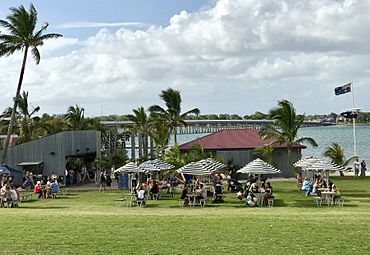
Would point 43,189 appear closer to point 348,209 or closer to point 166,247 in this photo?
point 348,209

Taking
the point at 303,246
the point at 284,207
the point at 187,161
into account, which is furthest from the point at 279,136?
the point at 303,246

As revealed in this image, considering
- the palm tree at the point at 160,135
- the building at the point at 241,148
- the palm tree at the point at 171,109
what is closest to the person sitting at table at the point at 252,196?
the building at the point at 241,148

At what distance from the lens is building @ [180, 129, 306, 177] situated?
4162 cm

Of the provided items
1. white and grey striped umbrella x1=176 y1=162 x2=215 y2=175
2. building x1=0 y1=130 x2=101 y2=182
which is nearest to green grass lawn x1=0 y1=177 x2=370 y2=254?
white and grey striped umbrella x1=176 y1=162 x2=215 y2=175

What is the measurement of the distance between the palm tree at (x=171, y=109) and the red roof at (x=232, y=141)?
278 centimetres

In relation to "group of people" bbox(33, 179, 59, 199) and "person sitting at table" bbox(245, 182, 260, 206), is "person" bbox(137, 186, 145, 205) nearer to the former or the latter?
"person sitting at table" bbox(245, 182, 260, 206)

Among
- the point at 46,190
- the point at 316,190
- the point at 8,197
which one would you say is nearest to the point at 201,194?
the point at 316,190

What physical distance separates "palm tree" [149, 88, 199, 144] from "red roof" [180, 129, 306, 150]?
278 cm

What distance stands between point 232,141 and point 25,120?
17.5 meters

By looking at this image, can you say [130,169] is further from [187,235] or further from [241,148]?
[241,148]

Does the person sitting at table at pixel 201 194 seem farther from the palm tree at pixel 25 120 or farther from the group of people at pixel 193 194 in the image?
the palm tree at pixel 25 120

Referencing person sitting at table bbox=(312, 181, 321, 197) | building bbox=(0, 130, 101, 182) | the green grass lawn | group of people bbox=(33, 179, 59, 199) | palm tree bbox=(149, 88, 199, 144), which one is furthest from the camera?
palm tree bbox=(149, 88, 199, 144)

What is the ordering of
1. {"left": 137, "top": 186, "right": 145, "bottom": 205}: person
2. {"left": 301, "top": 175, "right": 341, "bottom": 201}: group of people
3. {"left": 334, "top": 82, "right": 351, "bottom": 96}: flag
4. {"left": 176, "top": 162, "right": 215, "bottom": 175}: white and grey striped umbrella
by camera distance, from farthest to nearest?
{"left": 334, "top": 82, "right": 351, "bottom": 96}: flag
{"left": 176, "top": 162, "right": 215, "bottom": 175}: white and grey striped umbrella
{"left": 137, "top": 186, "right": 145, "bottom": 205}: person
{"left": 301, "top": 175, "right": 341, "bottom": 201}: group of people

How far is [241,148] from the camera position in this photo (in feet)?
140
